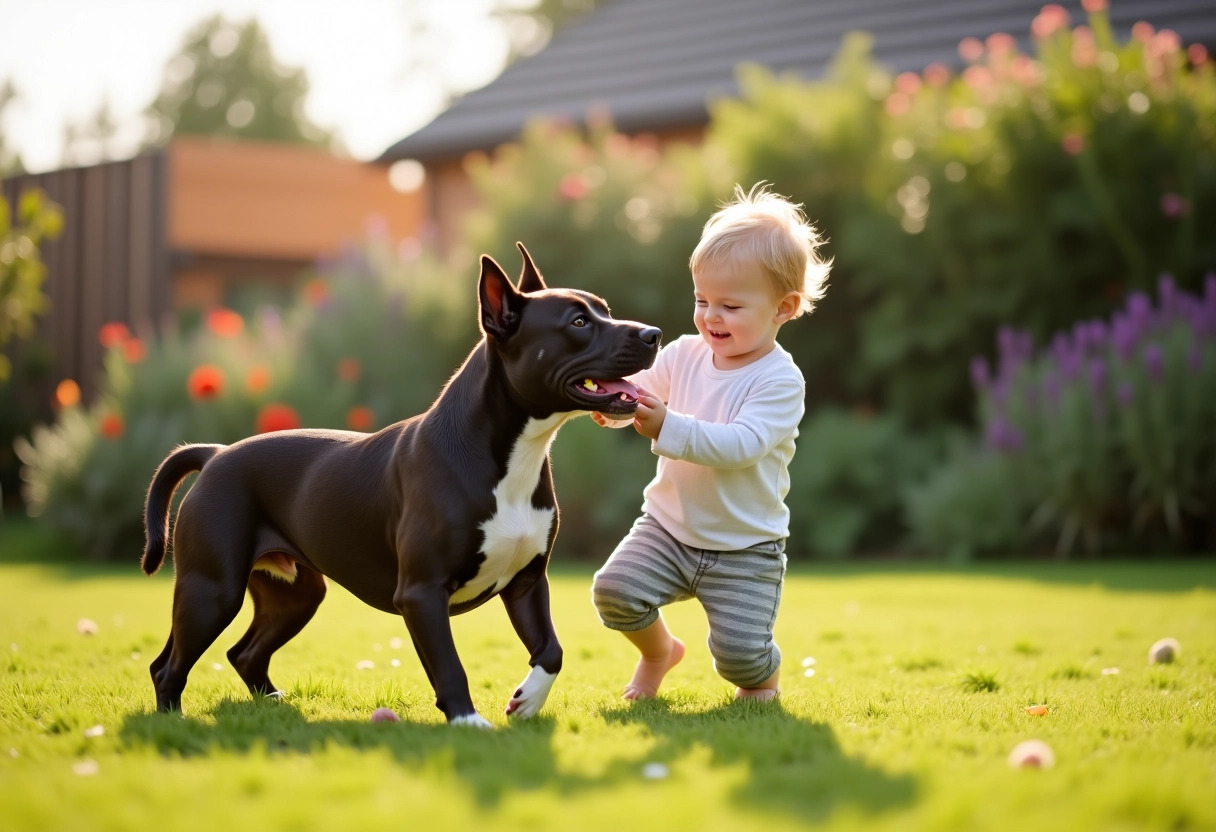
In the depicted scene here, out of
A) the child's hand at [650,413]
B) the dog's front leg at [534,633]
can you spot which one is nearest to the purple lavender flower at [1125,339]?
the child's hand at [650,413]

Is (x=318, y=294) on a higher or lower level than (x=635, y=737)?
higher

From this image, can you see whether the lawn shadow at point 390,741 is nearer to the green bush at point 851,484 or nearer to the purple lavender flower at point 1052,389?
the purple lavender flower at point 1052,389

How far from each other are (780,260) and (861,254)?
7.93m

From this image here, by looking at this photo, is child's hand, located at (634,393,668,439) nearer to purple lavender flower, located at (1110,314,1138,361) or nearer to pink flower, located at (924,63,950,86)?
purple lavender flower, located at (1110,314,1138,361)

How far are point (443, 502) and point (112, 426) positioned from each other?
324 inches

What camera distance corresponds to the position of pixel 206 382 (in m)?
9.18

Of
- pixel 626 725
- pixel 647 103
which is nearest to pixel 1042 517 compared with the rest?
pixel 626 725

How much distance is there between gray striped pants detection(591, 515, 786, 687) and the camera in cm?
423

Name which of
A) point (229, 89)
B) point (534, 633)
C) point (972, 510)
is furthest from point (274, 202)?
point (229, 89)

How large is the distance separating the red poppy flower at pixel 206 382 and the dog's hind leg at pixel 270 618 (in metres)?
4.56

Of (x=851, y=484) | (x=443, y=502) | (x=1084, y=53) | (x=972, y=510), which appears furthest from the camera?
(x=851, y=484)

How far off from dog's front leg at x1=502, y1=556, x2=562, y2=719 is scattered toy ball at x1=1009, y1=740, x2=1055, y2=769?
4.56 feet

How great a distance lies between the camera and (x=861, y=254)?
1192 cm

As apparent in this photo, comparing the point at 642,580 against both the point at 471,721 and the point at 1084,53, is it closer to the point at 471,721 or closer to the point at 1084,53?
the point at 471,721
